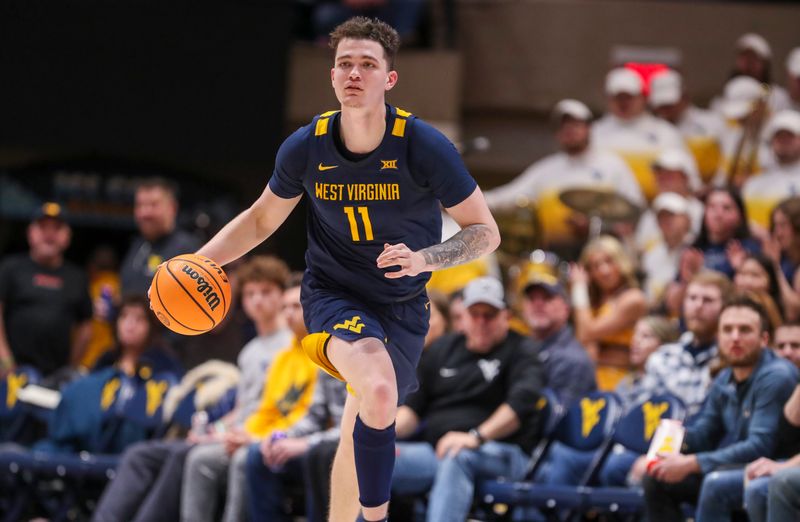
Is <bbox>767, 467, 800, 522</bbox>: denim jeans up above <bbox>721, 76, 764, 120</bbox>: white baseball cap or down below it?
below

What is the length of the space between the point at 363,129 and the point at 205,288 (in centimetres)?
92

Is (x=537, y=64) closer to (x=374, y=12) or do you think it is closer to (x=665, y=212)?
(x=374, y=12)

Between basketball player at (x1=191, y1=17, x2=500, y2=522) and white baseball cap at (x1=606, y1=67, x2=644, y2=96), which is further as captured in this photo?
white baseball cap at (x1=606, y1=67, x2=644, y2=96)

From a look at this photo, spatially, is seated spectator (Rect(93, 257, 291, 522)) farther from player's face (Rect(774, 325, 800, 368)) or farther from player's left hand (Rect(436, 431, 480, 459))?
player's face (Rect(774, 325, 800, 368))

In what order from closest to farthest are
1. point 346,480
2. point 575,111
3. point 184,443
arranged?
point 346,480 < point 184,443 < point 575,111

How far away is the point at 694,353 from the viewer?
Result: 7.13 meters

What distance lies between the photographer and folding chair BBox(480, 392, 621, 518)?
270 inches

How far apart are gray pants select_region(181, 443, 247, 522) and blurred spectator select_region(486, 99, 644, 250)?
3.15 m

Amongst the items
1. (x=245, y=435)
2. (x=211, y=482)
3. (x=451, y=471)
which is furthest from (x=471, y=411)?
(x=211, y=482)

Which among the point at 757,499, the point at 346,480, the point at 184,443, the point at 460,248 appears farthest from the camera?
the point at 184,443

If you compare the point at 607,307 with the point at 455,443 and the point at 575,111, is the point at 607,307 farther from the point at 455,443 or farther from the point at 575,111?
the point at 575,111

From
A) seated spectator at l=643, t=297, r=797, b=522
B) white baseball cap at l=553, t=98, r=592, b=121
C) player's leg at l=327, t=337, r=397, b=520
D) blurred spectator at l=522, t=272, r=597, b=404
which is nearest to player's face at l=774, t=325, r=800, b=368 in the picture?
seated spectator at l=643, t=297, r=797, b=522

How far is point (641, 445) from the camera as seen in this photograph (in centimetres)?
677

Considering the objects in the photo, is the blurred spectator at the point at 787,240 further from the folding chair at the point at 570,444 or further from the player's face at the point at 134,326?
the player's face at the point at 134,326
